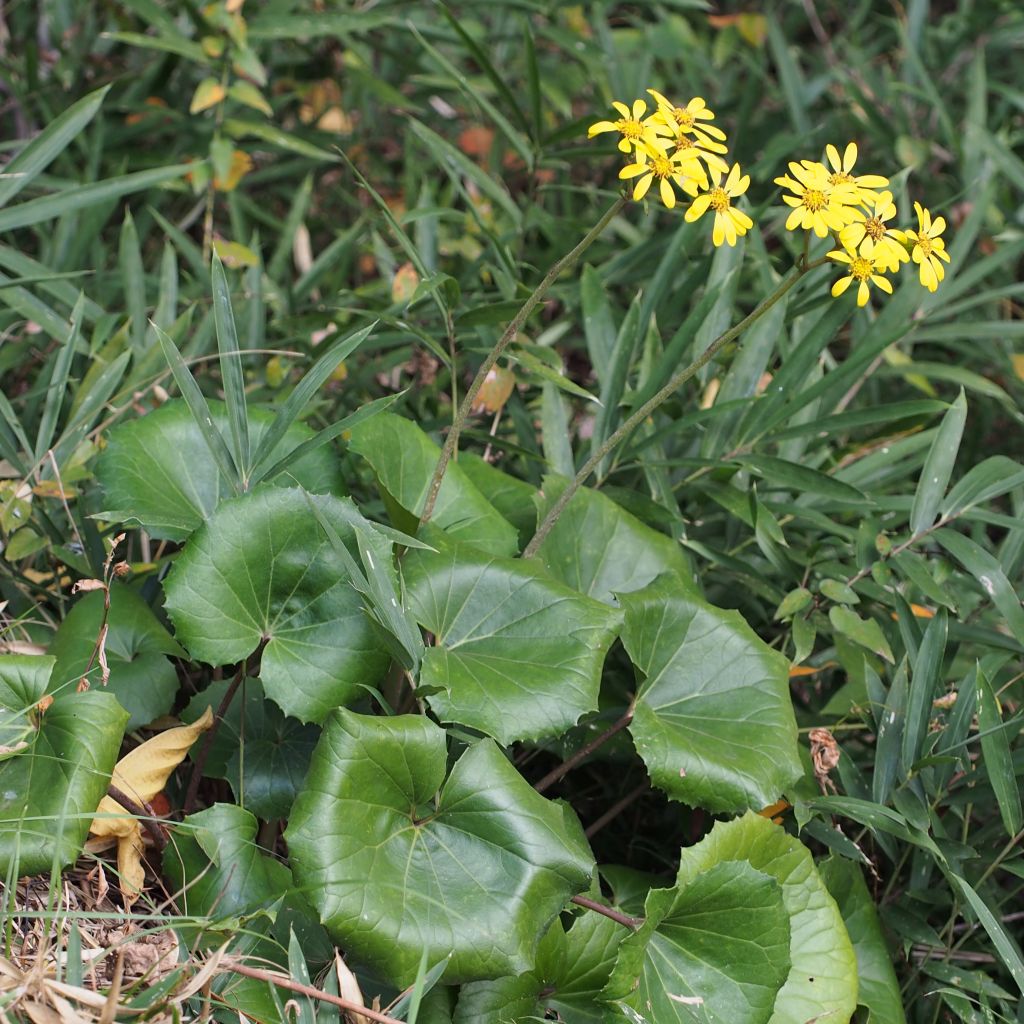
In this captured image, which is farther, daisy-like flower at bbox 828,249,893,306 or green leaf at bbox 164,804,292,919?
green leaf at bbox 164,804,292,919

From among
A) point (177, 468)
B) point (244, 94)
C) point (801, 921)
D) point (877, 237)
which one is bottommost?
point (801, 921)

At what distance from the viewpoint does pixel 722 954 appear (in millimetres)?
1319

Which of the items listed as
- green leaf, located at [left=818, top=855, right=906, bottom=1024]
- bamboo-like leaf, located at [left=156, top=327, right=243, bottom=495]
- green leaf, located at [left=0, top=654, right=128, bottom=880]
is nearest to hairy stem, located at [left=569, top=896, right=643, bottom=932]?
green leaf, located at [left=818, top=855, right=906, bottom=1024]

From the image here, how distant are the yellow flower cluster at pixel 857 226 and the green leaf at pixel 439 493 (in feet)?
1.95

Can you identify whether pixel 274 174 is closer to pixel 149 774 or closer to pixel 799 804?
pixel 149 774

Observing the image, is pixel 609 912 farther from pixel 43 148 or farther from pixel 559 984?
pixel 43 148

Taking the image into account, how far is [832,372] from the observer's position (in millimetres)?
1887

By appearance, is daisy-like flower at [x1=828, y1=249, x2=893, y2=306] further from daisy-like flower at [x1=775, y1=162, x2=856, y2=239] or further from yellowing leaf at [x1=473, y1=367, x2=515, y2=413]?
yellowing leaf at [x1=473, y1=367, x2=515, y2=413]

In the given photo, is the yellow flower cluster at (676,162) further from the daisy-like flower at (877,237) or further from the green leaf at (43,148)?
the green leaf at (43,148)

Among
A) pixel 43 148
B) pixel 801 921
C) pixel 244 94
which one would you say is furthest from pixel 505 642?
pixel 244 94

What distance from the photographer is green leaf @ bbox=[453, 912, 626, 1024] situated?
4.29 feet

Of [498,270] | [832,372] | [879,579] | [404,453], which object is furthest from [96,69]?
[879,579]

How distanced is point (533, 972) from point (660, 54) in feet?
7.45

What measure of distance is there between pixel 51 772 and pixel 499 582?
1.77 feet
